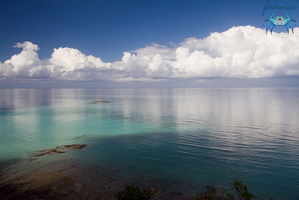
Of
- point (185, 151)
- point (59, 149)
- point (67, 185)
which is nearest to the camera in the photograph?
point (67, 185)

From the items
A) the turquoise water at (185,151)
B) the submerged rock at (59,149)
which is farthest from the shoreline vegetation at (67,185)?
the submerged rock at (59,149)

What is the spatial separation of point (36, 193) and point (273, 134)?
43.2 meters

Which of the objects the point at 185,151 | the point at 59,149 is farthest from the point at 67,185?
the point at 185,151

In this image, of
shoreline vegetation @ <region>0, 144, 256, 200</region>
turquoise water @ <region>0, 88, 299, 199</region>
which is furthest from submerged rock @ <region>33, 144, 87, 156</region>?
shoreline vegetation @ <region>0, 144, 256, 200</region>

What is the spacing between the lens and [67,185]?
22156 mm

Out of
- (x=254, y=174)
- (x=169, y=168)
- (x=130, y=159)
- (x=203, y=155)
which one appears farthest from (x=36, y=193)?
(x=254, y=174)

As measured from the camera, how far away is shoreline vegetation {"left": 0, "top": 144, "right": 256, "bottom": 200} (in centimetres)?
1980

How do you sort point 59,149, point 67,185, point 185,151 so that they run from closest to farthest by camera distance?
point 67,185, point 185,151, point 59,149

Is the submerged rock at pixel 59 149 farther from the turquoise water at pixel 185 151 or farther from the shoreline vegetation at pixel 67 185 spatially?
the shoreline vegetation at pixel 67 185

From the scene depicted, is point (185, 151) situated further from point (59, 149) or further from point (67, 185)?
point (59, 149)

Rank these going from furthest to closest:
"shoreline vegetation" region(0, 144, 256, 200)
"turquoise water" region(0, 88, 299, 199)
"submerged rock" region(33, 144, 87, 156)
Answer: "submerged rock" region(33, 144, 87, 156) → "turquoise water" region(0, 88, 299, 199) → "shoreline vegetation" region(0, 144, 256, 200)

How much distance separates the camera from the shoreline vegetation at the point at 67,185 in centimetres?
1980

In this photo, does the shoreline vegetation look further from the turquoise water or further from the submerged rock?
the submerged rock

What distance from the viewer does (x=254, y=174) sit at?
81.8 feet
